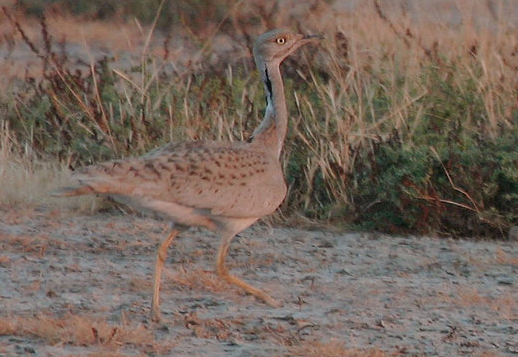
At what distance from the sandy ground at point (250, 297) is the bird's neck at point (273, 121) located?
27.6 inches

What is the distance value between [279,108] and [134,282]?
3.54ft

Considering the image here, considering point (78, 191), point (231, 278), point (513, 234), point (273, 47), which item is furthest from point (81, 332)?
point (513, 234)

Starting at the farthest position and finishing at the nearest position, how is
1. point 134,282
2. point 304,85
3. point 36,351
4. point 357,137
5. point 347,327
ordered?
point 304,85
point 357,137
point 134,282
point 347,327
point 36,351

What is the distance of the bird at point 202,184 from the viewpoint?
5309 mm

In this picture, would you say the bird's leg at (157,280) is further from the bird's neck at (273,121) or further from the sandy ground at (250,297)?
the bird's neck at (273,121)

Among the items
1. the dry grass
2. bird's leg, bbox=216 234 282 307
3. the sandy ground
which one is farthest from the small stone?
the dry grass

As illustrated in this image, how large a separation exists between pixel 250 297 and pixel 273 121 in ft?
2.76

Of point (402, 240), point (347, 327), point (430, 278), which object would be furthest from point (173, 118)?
point (347, 327)

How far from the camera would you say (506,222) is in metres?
7.30

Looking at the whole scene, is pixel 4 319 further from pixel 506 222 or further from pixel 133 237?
pixel 506 222

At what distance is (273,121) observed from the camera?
621cm

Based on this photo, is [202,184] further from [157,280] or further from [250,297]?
[250,297]

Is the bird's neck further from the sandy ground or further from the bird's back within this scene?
the sandy ground

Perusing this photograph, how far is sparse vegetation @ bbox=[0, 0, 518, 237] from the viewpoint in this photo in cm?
739
